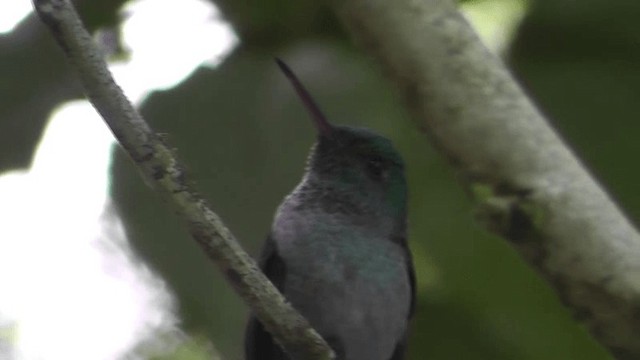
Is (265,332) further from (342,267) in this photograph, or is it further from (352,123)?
(352,123)

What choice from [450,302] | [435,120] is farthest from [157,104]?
[435,120]

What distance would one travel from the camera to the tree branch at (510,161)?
102 cm

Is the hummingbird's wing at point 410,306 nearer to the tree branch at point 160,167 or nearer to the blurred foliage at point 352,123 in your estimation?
the blurred foliage at point 352,123

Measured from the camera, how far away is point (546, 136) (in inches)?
42.3

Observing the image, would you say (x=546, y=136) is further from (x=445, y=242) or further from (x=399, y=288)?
(x=445, y=242)

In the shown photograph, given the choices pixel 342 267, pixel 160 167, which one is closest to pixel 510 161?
pixel 160 167

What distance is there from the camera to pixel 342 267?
167cm

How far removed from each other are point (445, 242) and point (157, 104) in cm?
61

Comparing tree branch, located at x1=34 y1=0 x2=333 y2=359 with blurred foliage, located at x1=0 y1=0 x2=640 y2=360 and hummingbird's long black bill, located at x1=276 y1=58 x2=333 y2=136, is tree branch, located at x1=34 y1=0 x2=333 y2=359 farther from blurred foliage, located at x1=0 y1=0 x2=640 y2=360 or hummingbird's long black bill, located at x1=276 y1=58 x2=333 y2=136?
blurred foliage, located at x1=0 y1=0 x2=640 y2=360

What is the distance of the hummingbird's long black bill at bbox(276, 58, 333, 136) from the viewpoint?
1623 mm

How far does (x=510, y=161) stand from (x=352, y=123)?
1041 mm

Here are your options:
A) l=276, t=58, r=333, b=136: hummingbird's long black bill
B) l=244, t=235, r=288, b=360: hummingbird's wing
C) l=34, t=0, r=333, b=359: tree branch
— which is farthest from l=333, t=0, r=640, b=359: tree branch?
l=244, t=235, r=288, b=360: hummingbird's wing

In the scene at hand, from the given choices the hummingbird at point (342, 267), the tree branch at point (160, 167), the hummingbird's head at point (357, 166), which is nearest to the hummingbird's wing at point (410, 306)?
the hummingbird at point (342, 267)

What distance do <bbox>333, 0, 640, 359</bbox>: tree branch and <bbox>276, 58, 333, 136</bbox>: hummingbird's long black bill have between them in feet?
1.60
